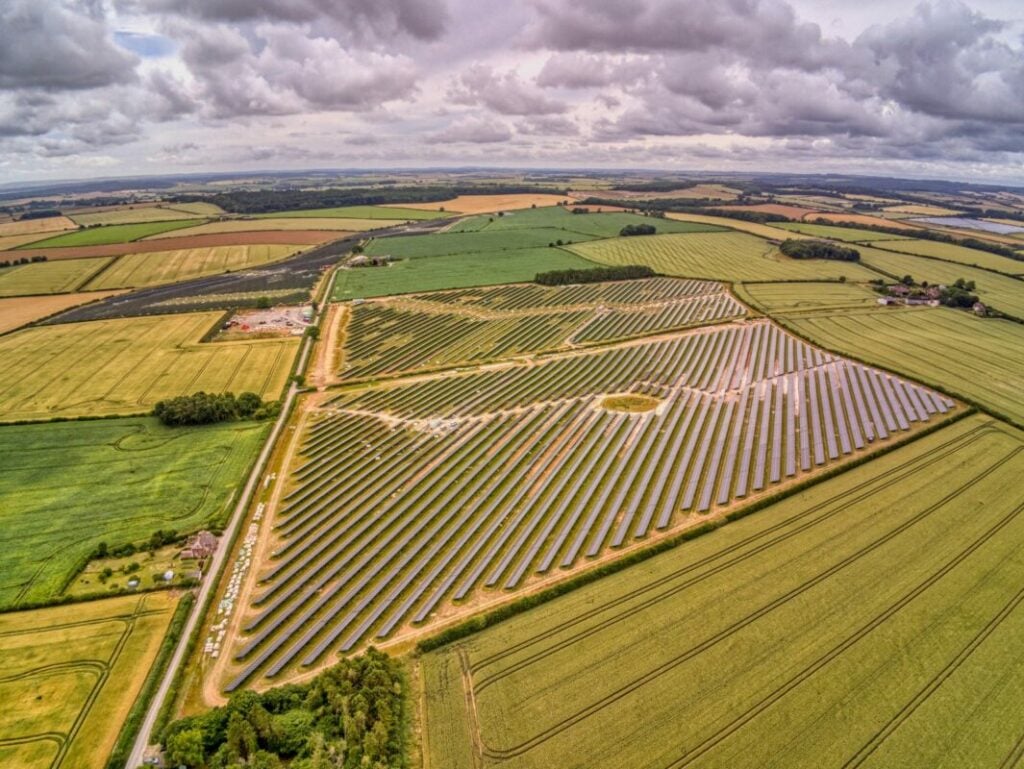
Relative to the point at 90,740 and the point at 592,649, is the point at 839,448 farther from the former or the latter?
the point at 90,740

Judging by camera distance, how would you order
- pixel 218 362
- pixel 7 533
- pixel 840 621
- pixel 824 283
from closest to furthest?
1. pixel 840 621
2. pixel 7 533
3. pixel 218 362
4. pixel 824 283

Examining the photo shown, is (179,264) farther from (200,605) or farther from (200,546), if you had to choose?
(200,605)

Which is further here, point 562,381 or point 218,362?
point 218,362

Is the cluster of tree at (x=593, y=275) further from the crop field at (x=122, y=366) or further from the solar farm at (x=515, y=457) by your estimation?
the crop field at (x=122, y=366)

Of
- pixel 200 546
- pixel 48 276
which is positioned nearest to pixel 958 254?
pixel 200 546

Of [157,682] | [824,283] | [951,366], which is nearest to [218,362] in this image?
[157,682]

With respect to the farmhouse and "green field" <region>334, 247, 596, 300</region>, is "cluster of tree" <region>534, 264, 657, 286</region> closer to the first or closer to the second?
"green field" <region>334, 247, 596, 300</region>
